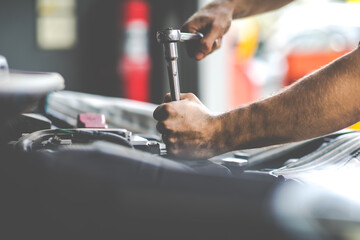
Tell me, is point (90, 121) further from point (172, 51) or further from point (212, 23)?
point (212, 23)

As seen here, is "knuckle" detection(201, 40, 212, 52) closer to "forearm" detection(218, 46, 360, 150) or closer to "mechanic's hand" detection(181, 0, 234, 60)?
"mechanic's hand" detection(181, 0, 234, 60)

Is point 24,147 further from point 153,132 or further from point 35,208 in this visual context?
point 153,132

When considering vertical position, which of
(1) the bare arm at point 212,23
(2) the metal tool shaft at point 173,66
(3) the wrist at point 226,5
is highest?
(3) the wrist at point 226,5

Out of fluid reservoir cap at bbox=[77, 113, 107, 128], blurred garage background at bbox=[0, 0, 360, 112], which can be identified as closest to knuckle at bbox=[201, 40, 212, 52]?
fluid reservoir cap at bbox=[77, 113, 107, 128]

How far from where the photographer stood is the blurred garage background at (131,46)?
465cm

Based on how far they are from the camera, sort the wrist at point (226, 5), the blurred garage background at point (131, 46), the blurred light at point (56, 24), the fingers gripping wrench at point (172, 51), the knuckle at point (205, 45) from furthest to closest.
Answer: the blurred light at point (56, 24), the blurred garage background at point (131, 46), the wrist at point (226, 5), the knuckle at point (205, 45), the fingers gripping wrench at point (172, 51)

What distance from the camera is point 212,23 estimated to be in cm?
119

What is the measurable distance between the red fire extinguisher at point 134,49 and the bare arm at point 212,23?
339 centimetres

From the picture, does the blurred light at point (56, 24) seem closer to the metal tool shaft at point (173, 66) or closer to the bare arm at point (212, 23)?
the bare arm at point (212, 23)

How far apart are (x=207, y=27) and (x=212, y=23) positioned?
0.02 metres

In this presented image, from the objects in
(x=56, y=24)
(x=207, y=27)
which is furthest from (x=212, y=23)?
(x=56, y=24)

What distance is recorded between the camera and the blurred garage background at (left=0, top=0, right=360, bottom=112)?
4.65 metres

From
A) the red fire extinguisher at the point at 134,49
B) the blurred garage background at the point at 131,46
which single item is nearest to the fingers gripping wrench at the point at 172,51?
the blurred garage background at the point at 131,46

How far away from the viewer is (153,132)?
1.26 m
